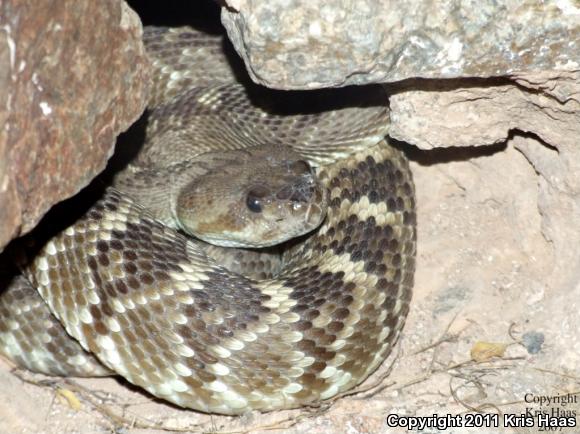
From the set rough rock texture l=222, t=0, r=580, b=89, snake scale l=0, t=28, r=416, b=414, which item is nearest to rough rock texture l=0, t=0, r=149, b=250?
rough rock texture l=222, t=0, r=580, b=89

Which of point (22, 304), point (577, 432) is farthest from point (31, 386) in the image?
point (577, 432)

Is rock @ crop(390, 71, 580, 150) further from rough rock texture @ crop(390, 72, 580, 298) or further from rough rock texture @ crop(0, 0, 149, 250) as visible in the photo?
rough rock texture @ crop(0, 0, 149, 250)

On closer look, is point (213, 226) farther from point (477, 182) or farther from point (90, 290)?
point (477, 182)

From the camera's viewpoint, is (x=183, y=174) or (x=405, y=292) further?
(x=183, y=174)

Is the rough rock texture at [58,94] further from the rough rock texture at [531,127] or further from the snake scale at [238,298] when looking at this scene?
the rough rock texture at [531,127]

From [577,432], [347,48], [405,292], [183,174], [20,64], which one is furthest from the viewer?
[183,174]

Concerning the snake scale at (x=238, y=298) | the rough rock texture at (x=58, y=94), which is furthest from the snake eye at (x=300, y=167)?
the rough rock texture at (x=58, y=94)
